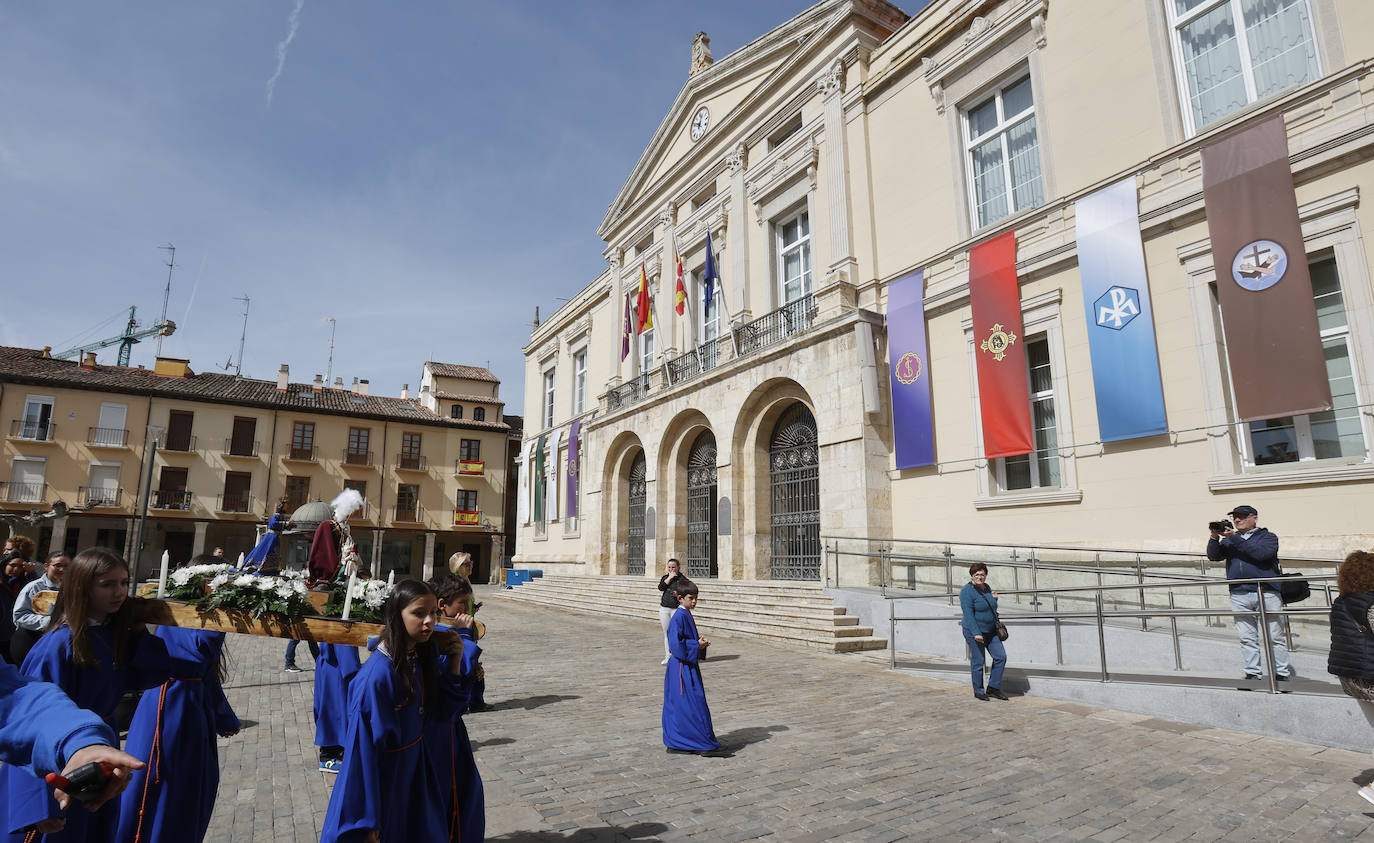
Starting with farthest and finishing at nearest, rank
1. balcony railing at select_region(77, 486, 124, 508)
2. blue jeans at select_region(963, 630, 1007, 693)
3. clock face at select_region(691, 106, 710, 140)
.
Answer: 1. balcony railing at select_region(77, 486, 124, 508)
2. clock face at select_region(691, 106, 710, 140)
3. blue jeans at select_region(963, 630, 1007, 693)

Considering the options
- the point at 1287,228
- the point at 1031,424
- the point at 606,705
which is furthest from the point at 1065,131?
the point at 606,705

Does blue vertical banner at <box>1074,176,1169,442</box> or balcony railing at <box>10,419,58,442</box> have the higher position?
balcony railing at <box>10,419,58,442</box>

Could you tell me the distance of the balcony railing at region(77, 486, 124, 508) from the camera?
31.9 meters

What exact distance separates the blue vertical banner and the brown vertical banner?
1.00 meters

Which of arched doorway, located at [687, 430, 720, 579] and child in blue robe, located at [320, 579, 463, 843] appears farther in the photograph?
arched doorway, located at [687, 430, 720, 579]

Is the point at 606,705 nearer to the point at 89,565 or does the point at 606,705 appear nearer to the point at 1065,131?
the point at 89,565

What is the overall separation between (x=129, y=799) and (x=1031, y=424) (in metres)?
12.5

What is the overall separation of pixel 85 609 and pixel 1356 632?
6845mm

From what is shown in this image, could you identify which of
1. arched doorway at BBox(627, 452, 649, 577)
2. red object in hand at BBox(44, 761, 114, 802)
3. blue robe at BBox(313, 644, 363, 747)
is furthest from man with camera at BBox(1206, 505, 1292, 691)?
arched doorway at BBox(627, 452, 649, 577)

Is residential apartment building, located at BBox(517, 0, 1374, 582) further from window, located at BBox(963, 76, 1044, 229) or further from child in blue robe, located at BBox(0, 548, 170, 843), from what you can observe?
child in blue robe, located at BBox(0, 548, 170, 843)

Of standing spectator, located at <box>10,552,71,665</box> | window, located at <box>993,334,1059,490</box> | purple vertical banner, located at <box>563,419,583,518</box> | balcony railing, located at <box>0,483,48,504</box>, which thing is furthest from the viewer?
balcony railing, located at <box>0,483,48,504</box>

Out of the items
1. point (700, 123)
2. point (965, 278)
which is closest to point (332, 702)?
point (965, 278)

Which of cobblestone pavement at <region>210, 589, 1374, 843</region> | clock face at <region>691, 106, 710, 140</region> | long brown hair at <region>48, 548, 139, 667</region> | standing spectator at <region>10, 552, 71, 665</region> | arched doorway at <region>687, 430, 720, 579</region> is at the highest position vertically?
clock face at <region>691, 106, 710, 140</region>

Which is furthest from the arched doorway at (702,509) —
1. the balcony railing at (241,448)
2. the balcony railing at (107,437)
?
the balcony railing at (107,437)
